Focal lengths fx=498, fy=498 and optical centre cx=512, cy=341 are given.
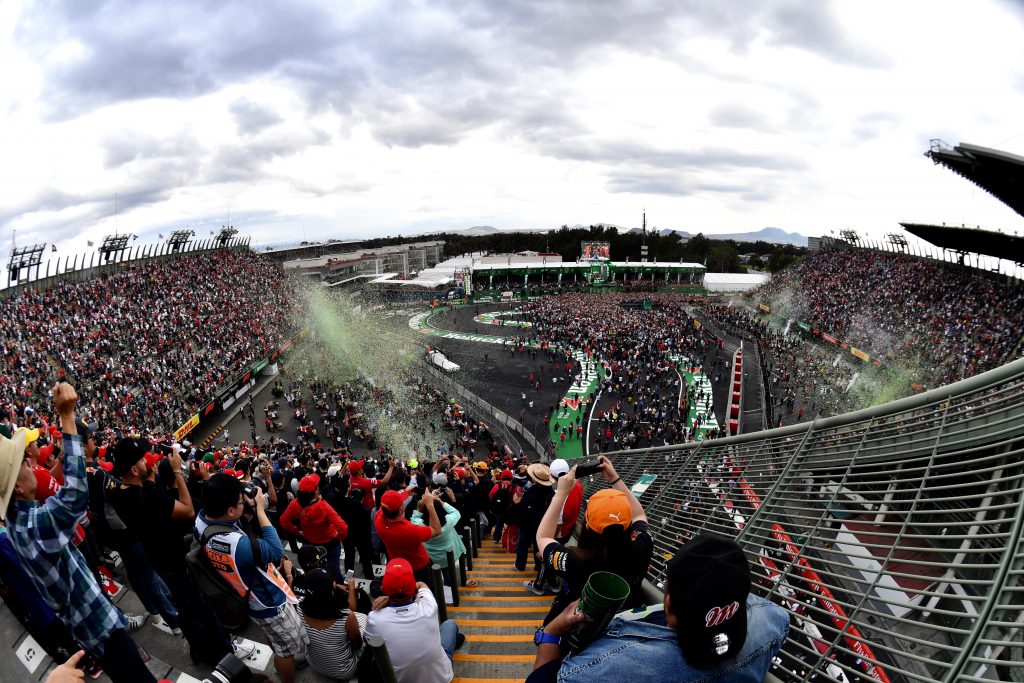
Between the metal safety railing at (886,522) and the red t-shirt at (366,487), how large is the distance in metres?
3.14

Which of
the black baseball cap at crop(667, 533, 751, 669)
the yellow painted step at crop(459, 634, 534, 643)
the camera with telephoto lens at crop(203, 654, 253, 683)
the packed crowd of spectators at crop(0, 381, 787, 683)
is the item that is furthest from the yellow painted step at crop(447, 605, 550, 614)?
the black baseball cap at crop(667, 533, 751, 669)

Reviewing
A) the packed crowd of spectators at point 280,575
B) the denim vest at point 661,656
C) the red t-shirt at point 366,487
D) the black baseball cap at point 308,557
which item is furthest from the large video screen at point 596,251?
the denim vest at point 661,656

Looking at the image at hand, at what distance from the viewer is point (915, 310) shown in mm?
35250

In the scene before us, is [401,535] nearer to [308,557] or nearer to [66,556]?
[308,557]

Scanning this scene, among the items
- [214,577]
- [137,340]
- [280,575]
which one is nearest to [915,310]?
[280,575]

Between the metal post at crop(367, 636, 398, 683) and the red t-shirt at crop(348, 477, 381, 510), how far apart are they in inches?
129

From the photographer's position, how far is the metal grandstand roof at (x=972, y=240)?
30344 millimetres

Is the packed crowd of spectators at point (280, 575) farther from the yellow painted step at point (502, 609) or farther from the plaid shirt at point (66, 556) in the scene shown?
the yellow painted step at point (502, 609)

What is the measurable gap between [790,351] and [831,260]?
100.0 ft

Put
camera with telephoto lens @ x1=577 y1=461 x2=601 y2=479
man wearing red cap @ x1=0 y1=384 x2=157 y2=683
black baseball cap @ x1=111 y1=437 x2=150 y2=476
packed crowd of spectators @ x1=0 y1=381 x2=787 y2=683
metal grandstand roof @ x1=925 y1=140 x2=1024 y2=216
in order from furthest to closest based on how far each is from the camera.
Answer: metal grandstand roof @ x1=925 y1=140 x2=1024 y2=216, black baseball cap @ x1=111 y1=437 x2=150 y2=476, camera with telephoto lens @ x1=577 y1=461 x2=601 y2=479, man wearing red cap @ x1=0 y1=384 x2=157 y2=683, packed crowd of spectators @ x1=0 y1=381 x2=787 y2=683

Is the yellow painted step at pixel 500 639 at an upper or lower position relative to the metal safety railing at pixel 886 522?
lower

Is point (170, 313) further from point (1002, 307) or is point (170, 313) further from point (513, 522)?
point (1002, 307)

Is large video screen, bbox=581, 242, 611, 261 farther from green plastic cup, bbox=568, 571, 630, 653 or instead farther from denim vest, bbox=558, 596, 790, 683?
denim vest, bbox=558, 596, 790, 683

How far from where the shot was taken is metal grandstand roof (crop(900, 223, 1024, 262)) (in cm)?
3034
